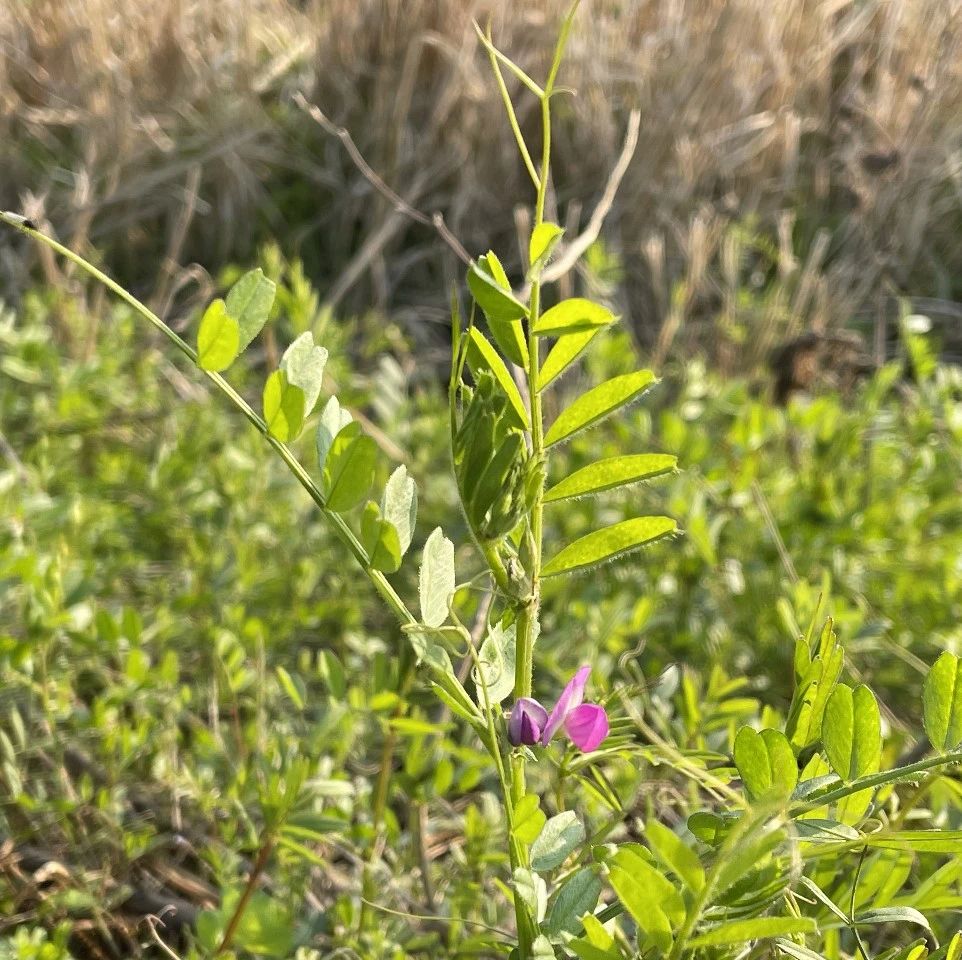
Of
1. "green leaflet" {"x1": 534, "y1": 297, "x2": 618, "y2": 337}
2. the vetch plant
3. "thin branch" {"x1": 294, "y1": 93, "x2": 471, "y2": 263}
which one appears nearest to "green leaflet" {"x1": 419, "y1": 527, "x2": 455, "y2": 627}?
the vetch plant

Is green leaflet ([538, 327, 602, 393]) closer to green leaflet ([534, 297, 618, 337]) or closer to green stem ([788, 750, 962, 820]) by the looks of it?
green leaflet ([534, 297, 618, 337])

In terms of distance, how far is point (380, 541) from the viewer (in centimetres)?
51

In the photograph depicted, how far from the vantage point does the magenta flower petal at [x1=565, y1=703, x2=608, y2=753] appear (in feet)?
1.60

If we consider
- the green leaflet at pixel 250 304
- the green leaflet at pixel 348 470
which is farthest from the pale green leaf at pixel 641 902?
the green leaflet at pixel 250 304

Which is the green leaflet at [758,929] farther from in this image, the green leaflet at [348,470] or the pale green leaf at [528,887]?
the green leaflet at [348,470]

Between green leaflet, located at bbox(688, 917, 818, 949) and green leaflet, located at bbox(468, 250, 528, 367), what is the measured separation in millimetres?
240

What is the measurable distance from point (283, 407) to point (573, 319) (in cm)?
16

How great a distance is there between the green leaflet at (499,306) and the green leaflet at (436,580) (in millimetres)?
88

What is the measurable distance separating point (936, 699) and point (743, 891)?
13 cm

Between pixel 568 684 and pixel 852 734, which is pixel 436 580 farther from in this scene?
pixel 852 734

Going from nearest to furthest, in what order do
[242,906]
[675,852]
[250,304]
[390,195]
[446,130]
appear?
[675,852]
[250,304]
[242,906]
[390,195]
[446,130]

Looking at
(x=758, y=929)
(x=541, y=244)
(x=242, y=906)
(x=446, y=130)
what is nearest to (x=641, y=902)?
(x=758, y=929)

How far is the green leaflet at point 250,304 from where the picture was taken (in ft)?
1.88

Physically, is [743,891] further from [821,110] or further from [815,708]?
[821,110]
